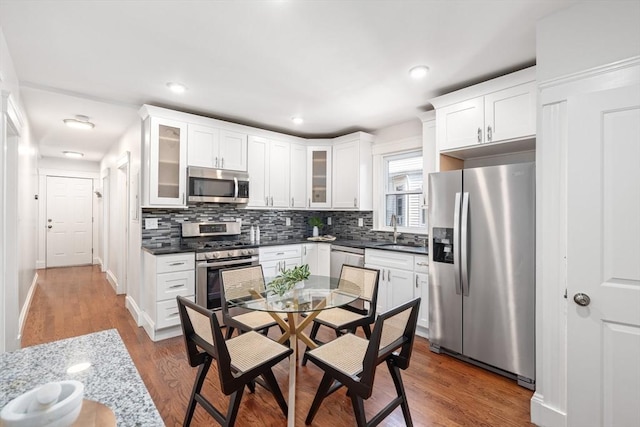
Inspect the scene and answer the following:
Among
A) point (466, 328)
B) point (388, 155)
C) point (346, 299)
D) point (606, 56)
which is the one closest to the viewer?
point (606, 56)

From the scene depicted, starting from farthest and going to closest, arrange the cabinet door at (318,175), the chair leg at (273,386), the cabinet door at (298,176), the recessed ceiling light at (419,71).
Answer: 1. the cabinet door at (318,175)
2. the cabinet door at (298,176)
3. the recessed ceiling light at (419,71)
4. the chair leg at (273,386)

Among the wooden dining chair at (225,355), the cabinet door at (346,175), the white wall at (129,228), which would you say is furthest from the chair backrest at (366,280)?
the white wall at (129,228)

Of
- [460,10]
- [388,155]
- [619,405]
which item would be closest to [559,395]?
[619,405]

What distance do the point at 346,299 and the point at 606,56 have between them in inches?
83.8

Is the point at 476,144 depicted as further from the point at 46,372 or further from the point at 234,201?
the point at 46,372

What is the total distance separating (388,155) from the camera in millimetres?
4445

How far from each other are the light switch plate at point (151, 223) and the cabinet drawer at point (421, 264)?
121 inches

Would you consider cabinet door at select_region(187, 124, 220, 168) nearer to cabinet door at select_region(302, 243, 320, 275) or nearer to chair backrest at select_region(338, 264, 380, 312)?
cabinet door at select_region(302, 243, 320, 275)

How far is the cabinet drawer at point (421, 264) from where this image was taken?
3237 millimetres

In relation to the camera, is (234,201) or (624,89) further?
(234,201)

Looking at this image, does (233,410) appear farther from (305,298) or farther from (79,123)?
(79,123)

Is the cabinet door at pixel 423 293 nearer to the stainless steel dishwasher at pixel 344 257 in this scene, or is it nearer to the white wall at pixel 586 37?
the stainless steel dishwasher at pixel 344 257

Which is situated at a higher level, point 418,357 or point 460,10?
point 460,10

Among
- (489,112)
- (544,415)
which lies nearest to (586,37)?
(489,112)
